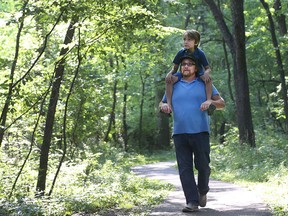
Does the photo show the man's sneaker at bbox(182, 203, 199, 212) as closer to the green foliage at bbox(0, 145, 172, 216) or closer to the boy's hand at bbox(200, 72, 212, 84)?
the green foliage at bbox(0, 145, 172, 216)

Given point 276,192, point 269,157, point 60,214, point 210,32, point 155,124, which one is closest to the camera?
point 60,214

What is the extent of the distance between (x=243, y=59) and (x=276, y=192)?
31.2ft

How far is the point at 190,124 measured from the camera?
5.84 metres

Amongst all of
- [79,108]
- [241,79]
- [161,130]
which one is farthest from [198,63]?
[161,130]

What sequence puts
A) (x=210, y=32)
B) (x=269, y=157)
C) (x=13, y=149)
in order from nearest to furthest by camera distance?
(x=13, y=149) < (x=269, y=157) < (x=210, y=32)

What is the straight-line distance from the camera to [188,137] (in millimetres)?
5887

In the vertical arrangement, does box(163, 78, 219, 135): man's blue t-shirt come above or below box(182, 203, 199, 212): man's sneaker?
above

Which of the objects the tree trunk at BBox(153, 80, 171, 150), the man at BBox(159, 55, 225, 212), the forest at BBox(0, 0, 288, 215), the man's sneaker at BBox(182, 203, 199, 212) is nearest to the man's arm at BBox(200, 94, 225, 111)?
the man at BBox(159, 55, 225, 212)

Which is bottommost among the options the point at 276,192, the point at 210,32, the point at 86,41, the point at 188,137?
the point at 276,192

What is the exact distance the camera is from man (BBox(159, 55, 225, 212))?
585 centimetres

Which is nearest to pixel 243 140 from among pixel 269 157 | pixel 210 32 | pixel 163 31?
pixel 269 157

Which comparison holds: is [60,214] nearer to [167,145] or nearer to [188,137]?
[188,137]

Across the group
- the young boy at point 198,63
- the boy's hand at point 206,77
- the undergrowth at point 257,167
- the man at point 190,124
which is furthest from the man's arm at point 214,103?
the undergrowth at point 257,167

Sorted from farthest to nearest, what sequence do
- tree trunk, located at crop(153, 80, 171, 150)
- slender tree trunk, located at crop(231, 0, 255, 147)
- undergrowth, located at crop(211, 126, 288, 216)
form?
tree trunk, located at crop(153, 80, 171, 150) < slender tree trunk, located at crop(231, 0, 255, 147) < undergrowth, located at crop(211, 126, 288, 216)
